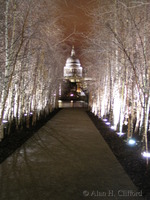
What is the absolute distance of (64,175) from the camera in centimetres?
415

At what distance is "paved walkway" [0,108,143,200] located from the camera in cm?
335

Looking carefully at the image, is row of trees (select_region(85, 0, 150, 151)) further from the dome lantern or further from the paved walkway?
the dome lantern

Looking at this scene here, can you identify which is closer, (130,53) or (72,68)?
(130,53)

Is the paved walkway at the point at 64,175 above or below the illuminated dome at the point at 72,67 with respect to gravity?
below

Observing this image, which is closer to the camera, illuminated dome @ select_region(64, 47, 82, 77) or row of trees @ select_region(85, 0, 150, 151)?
row of trees @ select_region(85, 0, 150, 151)

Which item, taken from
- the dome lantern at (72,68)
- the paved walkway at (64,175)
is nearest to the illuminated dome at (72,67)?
the dome lantern at (72,68)

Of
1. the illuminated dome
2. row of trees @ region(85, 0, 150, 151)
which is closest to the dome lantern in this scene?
the illuminated dome

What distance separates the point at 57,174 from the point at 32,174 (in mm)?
491

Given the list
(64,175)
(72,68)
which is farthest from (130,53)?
(72,68)

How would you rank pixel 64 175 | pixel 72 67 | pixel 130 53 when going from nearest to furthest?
pixel 64 175, pixel 130 53, pixel 72 67

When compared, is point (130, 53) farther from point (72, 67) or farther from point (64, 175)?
point (72, 67)

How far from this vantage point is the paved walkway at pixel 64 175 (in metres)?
3.35

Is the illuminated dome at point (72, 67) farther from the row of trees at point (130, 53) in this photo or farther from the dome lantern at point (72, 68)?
the row of trees at point (130, 53)

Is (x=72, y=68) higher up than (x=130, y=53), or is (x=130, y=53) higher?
(x=72, y=68)
